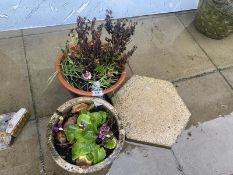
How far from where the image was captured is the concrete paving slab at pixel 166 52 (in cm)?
323

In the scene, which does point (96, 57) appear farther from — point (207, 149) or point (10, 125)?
point (207, 149)

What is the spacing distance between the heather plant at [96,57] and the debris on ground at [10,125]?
52 cm

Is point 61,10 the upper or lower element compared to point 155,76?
upper

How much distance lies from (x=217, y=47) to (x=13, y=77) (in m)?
2.36

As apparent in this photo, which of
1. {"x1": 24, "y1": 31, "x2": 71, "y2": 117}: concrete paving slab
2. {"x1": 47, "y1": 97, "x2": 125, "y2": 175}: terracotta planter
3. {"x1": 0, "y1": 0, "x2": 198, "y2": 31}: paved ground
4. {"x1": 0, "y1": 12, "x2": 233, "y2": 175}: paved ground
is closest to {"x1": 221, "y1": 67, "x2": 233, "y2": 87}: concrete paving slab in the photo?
{"x1": 0, "y1": 12, "x2": 233, "y2": 175}: paved ground

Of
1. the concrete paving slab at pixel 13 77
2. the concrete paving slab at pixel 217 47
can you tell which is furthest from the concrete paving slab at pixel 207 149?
the concrete paving slab at pixel 13 77

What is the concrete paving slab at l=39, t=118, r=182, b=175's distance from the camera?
2500mm

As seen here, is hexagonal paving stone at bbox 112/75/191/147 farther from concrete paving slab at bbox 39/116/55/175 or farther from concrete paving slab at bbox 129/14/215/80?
concrete paving slab at bbox 39/116/55/175

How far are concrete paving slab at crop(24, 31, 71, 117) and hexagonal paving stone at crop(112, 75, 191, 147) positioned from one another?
0.60 meters

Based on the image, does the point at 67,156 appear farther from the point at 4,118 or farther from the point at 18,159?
the point at 4,118

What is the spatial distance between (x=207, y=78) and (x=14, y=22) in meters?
2.27

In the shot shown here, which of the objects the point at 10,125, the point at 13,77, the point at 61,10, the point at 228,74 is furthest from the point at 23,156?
the point at 228,74

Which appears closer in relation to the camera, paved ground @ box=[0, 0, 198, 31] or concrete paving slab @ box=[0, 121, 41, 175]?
concrete paving slab @ box=[0, 121, 41, 175]

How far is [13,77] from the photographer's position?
9.94 ft
